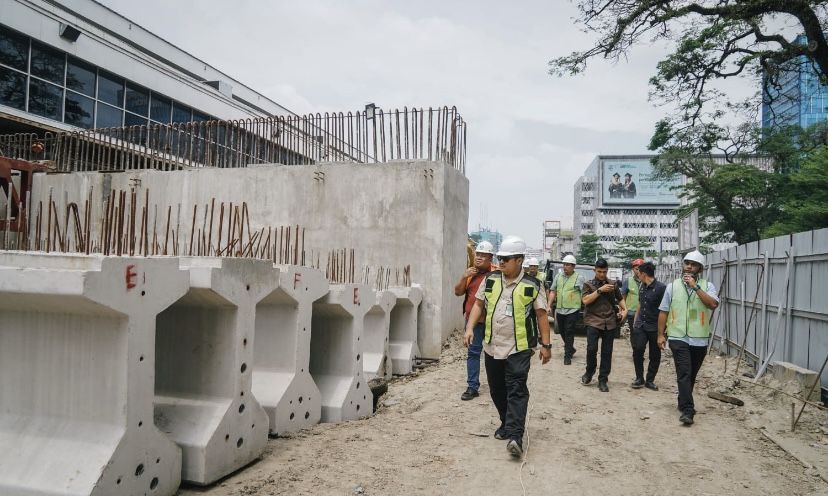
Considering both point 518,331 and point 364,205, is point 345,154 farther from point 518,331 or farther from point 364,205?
point 518,331

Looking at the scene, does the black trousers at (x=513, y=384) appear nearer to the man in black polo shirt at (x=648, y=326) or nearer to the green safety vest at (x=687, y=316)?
the green safety vest at (x=687, y=316)

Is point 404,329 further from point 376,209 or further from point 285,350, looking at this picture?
point 285,350

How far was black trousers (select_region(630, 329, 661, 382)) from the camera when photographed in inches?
305

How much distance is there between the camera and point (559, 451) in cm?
499

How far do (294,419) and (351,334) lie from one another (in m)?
1.23

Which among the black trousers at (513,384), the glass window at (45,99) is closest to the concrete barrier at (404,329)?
A: the black trousers at (513,384)

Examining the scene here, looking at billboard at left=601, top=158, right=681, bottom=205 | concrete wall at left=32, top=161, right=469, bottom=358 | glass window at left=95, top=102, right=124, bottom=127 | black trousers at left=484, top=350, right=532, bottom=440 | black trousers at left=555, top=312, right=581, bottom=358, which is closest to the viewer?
black trousers at left=484, top=350, right=532, bottom=440

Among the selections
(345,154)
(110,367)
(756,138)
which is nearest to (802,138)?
(756,138)

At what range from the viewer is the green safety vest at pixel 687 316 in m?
6.04

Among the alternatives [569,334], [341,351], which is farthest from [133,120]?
[341,351]

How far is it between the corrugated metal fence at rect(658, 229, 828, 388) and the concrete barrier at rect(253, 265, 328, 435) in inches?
237

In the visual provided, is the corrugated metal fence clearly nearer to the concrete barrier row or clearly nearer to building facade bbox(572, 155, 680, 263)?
the concrete barrier row

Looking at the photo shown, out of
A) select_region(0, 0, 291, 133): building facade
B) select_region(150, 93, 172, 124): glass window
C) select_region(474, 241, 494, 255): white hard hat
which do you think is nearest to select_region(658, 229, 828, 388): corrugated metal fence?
select_region(474, 241, 494, 255): white hard hat

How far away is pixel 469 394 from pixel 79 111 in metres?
18.9
